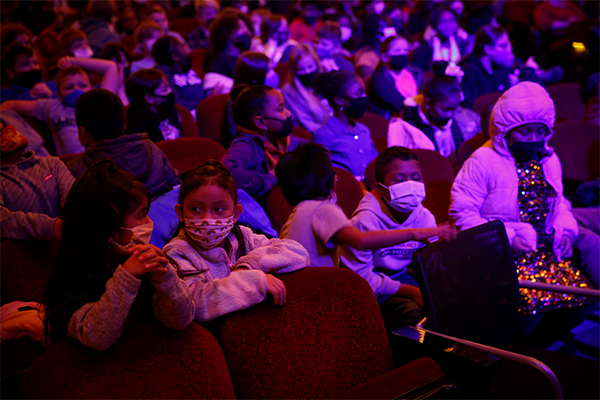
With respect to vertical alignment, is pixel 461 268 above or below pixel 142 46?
above

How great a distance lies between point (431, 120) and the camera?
137 inches

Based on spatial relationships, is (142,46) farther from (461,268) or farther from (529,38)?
(529,38)

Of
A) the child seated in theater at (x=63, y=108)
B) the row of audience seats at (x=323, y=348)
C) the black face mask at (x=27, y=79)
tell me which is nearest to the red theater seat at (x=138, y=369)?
the row of audience seats at (x=323, y=348)

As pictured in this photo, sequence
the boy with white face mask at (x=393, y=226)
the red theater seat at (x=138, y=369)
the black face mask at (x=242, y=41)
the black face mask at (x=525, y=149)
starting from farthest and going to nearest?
1. the black face mask at (x=242, y=41)
2. the black face mask at (x=525, y=149)
3. the boy with white face mask at (x=393, y=226)
4. the red theater seat at (x=138, y=369)

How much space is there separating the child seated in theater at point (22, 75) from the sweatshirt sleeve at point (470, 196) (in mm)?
2959

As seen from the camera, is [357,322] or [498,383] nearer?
[357,322]

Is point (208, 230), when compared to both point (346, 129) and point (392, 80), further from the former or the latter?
point (392, 80)

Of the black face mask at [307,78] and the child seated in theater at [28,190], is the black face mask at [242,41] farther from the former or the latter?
the child seated in theater at [28,190]

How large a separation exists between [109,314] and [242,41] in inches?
165

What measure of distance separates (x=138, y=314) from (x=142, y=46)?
4509 mm

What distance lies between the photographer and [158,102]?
3043 millimetres

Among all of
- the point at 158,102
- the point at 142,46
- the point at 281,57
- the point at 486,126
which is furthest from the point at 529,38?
the point at 158,102

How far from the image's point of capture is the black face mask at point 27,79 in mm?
3484

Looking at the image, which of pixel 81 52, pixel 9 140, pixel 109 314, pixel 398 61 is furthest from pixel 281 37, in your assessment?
pixel 109 314
